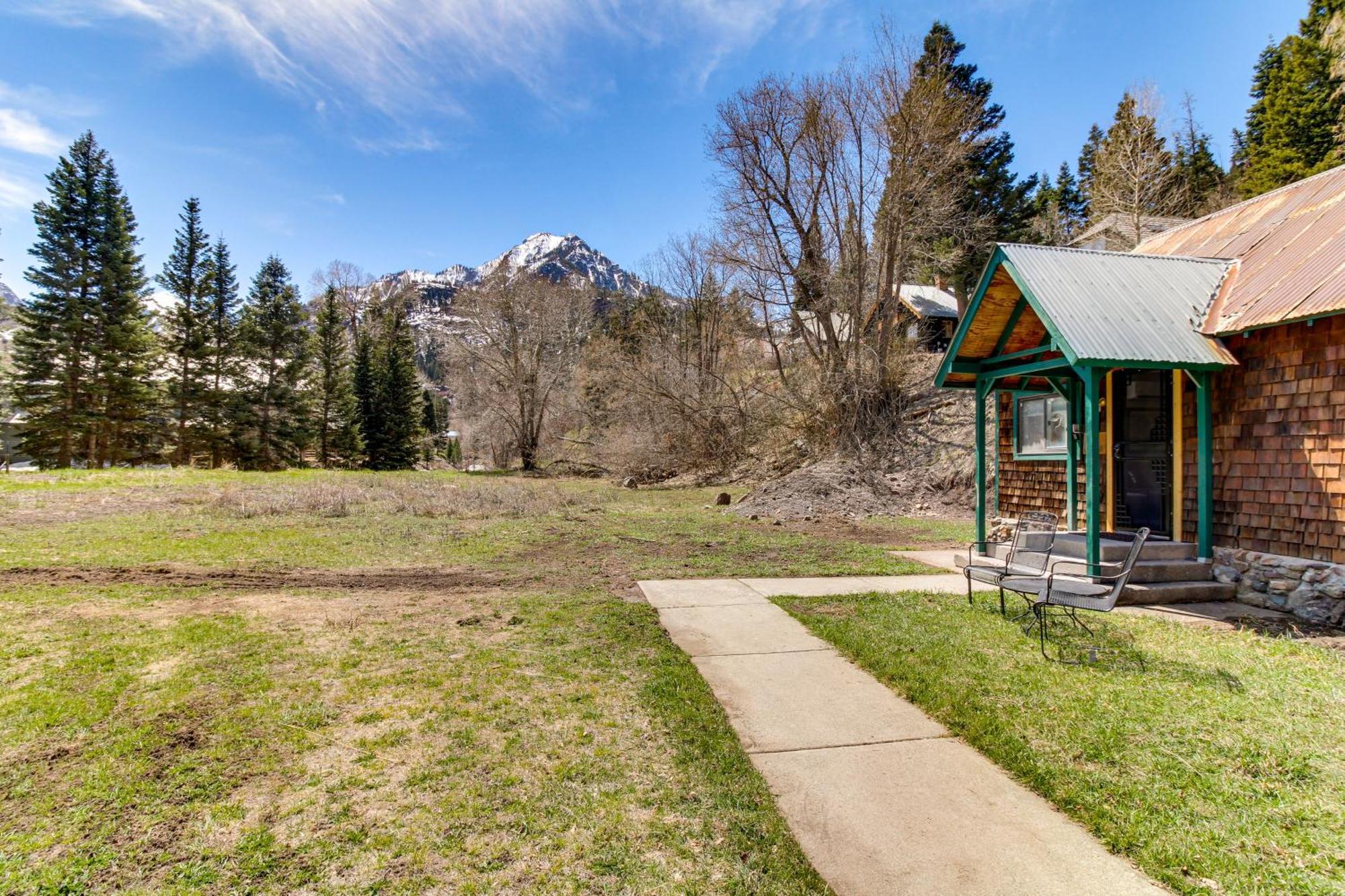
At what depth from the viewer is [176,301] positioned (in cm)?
3142

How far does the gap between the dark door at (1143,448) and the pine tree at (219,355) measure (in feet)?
118

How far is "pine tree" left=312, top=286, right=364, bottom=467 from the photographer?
34.2 meters

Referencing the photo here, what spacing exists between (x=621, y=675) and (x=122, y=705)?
292 centimetres

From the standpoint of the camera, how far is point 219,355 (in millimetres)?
31469

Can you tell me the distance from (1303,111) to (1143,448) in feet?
88.1

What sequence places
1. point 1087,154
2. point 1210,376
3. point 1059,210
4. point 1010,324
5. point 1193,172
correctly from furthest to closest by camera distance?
point 1087,154, point 1059,210, point 1193,172, point 1010,324, point 1210,376

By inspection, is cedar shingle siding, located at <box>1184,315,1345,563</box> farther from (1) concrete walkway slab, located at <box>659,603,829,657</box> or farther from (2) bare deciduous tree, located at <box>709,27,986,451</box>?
(2) bare deciduous tree, located at <box>709,27,986,451</box>

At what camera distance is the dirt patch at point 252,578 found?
271 inches

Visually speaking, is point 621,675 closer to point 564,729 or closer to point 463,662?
point 564,729

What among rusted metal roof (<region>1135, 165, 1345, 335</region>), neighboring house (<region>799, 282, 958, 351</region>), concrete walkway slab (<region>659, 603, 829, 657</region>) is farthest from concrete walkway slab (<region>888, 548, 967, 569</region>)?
neighboring house (<region>799, 282, 958, 351</region>)

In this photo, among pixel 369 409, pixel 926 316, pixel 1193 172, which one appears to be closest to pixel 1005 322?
pixel 926 316

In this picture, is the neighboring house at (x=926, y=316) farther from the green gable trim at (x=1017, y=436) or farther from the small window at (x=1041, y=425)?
the small window at (x=1041, y=425)

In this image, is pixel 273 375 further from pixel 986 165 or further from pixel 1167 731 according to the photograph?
pixel 1167 731

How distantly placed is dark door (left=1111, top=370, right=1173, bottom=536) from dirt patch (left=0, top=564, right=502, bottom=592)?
7849mm
